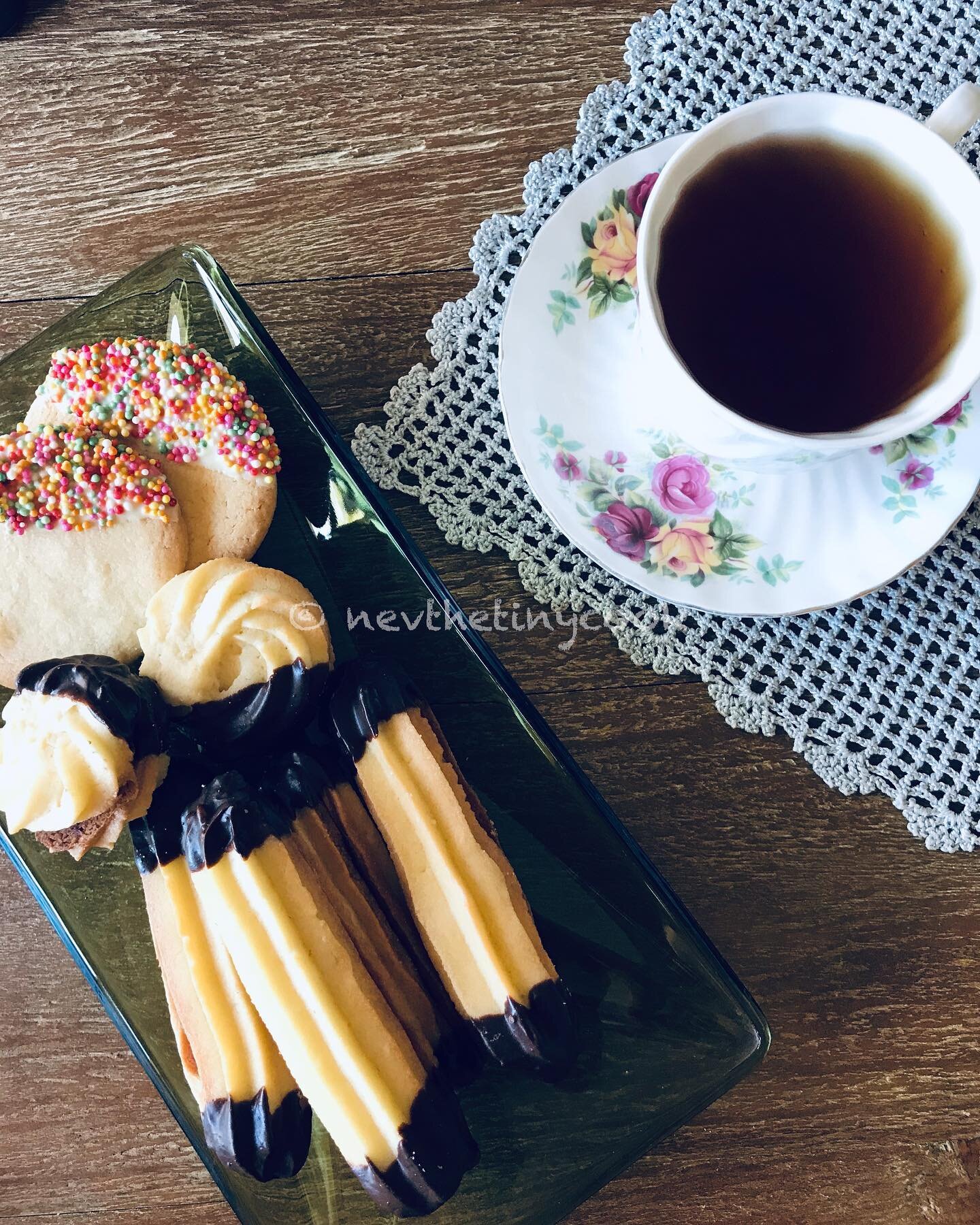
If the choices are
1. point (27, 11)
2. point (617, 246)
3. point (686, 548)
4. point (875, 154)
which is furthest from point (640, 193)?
point (27, 11)

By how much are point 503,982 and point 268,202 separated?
68 cm

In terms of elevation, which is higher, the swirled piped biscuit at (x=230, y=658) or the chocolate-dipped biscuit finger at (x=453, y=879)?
the swirled piped biscuit at (x=230, y=658)

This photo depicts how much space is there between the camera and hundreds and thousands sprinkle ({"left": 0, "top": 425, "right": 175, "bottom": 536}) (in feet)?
2.28

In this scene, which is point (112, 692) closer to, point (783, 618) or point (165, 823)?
point (165, 823)

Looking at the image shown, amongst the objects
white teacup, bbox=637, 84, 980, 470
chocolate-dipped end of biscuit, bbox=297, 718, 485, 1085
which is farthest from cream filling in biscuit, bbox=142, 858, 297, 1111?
white teacup, bbox=637, 84, 980, 470

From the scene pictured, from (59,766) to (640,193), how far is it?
1.96 feet

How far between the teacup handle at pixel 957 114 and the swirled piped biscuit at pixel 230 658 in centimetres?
54

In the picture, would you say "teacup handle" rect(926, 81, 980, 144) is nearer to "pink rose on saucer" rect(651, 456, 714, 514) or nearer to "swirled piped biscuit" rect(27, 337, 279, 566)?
"pink rose on saucer" rect(651, 456, 714, 514)

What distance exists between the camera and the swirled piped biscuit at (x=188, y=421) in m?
0.71

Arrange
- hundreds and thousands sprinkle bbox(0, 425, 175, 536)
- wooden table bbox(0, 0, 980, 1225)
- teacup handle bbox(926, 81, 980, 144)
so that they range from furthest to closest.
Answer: wooden table bbox(0, 0, 980, 1225) → hundreds and thousands sprinkle bbox(0, 425, 175, 536) → teacup handle bbox(926, 81, 980, 144)

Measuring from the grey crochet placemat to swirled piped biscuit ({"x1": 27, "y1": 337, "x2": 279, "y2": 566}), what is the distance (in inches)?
4.7

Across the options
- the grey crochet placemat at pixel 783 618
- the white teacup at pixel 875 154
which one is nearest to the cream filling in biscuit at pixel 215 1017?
the grey crochet placemat at pixel 783 618

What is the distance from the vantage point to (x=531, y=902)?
71 centimetres

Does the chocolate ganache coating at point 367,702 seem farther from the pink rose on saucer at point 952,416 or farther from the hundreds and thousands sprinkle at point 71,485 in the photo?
the pink rose on saucer at point 952,416
